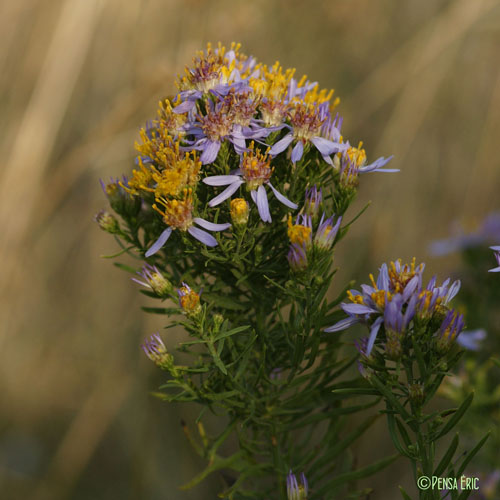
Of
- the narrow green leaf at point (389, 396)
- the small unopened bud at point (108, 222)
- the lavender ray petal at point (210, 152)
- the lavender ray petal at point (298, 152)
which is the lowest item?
the narrow green leaf at point (389, 396)

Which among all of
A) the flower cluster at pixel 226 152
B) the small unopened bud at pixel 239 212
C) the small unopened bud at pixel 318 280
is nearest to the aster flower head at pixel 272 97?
the flower cluster at pixel 226 152

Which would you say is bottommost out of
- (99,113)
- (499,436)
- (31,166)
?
(499,436)

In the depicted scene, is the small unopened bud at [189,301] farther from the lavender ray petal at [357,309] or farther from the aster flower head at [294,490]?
the aster flower head at [294,490]

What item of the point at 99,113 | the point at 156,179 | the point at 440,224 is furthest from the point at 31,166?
the point at 440,224

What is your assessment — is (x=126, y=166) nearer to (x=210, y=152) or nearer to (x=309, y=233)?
(x=210, y=152)

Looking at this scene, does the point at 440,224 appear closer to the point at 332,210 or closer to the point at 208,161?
the point at 332,210

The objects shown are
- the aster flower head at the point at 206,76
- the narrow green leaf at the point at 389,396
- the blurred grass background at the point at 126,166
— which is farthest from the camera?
the blurred grass background at the point at 126,166

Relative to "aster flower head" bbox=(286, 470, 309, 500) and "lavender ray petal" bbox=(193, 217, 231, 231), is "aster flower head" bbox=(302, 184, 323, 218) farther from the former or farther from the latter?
"aster flower head" bbox=(286, 470, 309, 500)

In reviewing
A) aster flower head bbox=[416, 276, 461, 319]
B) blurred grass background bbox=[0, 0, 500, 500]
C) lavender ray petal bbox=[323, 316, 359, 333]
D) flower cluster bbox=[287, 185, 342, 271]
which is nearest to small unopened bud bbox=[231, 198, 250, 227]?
flower cluster bbox=[287, 185, 342, 271]
